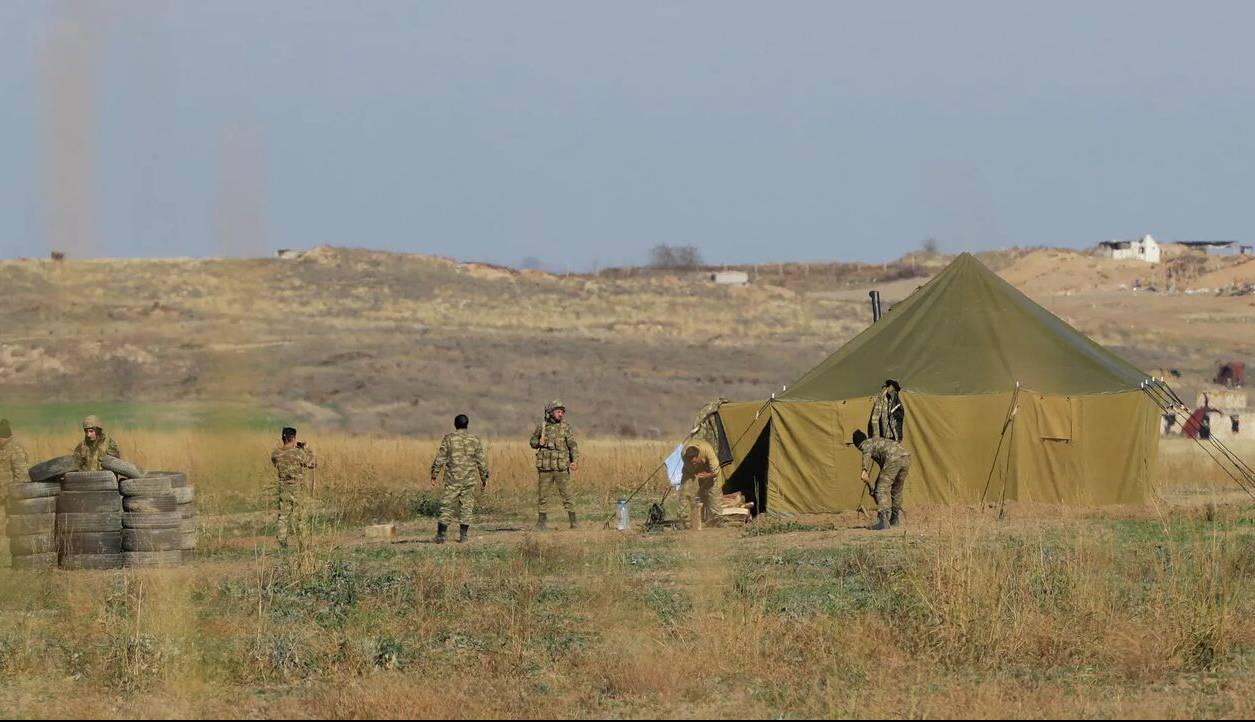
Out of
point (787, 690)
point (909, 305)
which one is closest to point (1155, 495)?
point (909, 305)

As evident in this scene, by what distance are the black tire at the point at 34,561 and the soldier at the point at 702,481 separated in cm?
696

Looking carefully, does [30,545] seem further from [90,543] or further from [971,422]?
[971,422]

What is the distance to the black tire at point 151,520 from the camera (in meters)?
16.9

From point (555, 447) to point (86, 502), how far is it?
539 cm

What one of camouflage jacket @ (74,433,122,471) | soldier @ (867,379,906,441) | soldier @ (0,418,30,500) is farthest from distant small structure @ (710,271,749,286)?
camouflage jacket @ (74,433,122,471)

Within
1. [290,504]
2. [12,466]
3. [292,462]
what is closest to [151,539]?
[290,504]

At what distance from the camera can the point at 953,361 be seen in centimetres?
2230

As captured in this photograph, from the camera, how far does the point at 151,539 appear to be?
17.0m

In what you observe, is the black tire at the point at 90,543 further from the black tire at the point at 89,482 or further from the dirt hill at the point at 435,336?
the dirt hill at the point at 435,336

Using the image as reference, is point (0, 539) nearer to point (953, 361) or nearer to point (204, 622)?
point (204, 622)

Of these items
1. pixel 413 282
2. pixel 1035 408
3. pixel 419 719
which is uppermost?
pixel 413 282

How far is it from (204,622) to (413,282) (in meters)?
62.2

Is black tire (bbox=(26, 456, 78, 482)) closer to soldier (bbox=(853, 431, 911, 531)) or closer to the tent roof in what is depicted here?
soldier (bbox=(853, 431, 911, 531))

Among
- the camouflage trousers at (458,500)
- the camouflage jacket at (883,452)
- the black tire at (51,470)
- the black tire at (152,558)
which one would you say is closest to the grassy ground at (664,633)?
the black tire at (152,558)
